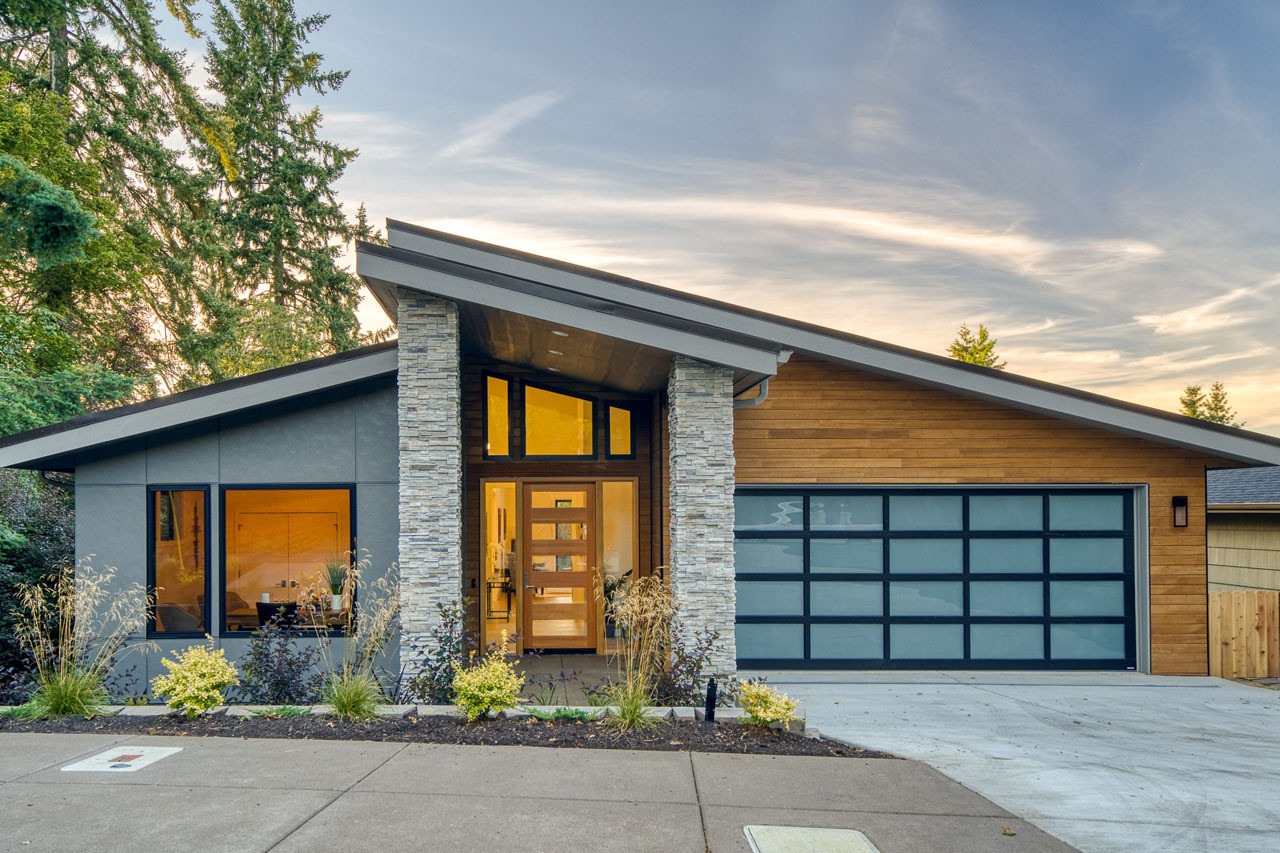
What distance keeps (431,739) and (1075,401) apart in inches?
289

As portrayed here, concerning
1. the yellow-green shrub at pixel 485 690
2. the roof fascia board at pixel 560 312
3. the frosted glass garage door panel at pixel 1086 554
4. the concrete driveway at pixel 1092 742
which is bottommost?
the concrete driveway at pixel 1092 742

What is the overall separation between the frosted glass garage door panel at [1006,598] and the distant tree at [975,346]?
21.0 metres

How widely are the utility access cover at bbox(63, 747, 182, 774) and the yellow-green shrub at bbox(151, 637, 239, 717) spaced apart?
2.14ft

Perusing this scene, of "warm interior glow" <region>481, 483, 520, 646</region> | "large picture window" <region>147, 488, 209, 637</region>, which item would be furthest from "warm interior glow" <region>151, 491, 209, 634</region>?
"warm interior glow" <region>481, 483, 520, 646</region>

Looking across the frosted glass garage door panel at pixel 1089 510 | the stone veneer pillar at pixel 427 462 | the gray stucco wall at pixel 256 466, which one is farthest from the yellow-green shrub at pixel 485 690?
the frosted glass garage door panel at pixel 1089 510

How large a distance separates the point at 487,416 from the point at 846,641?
511cm

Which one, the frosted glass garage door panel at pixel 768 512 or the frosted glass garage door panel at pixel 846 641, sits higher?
the frosted glass garage door panel at pixel 768 512

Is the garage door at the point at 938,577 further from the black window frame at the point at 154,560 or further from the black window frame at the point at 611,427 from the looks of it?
the black window frame at the point at 154,560

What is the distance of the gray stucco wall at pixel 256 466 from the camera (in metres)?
7.65

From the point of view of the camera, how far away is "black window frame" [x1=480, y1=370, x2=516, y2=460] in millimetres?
9625

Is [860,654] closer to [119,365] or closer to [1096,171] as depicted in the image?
[1096,171]

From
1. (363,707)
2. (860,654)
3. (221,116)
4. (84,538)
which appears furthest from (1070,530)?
(221,116)

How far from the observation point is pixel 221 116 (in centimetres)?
2102

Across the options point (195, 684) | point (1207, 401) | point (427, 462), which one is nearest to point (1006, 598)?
point (427, 462)
